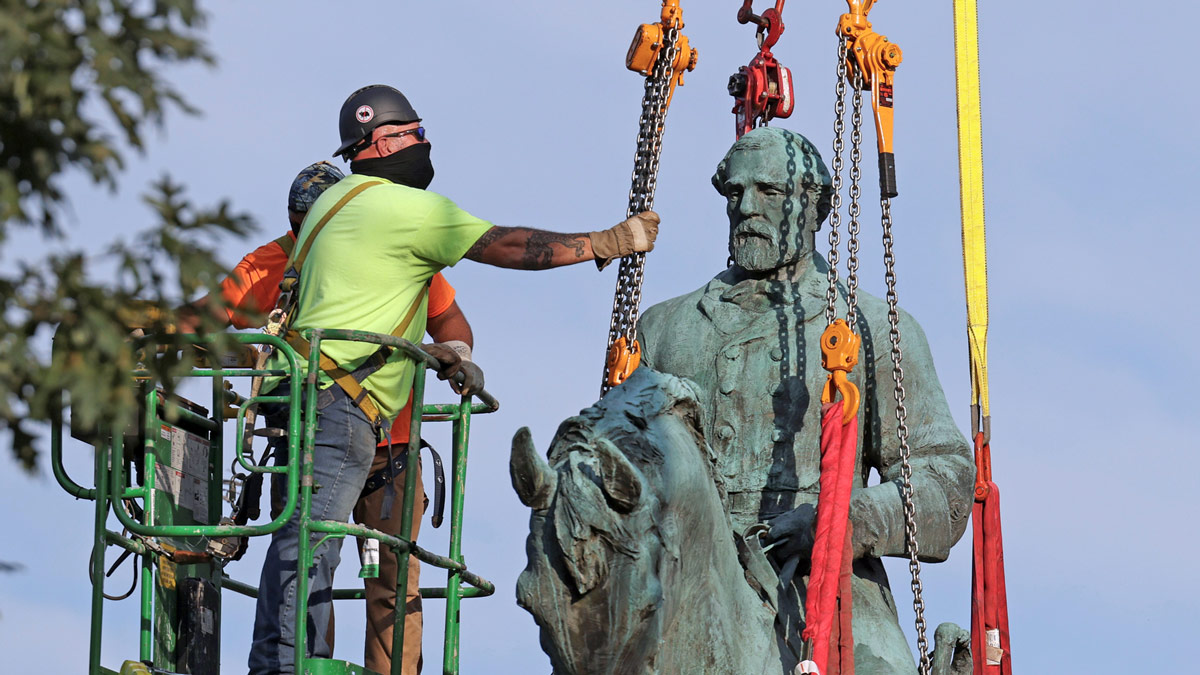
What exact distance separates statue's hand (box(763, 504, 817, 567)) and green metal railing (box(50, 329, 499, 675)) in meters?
1.13

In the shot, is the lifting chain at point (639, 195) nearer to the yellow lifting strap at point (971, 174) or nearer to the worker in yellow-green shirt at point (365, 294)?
the worker in yellow-green shirt at point (365, 294)

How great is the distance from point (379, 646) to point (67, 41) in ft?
13.9

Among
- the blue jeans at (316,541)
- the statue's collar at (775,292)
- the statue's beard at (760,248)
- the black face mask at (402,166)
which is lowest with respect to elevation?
the blue jeans at (316,541)

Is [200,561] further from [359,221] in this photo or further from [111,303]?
[111,303]

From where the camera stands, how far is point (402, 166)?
8.77 meters

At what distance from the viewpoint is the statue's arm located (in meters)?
8.85

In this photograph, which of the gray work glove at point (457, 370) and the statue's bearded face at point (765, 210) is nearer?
the gray work glove at point (457, 370)

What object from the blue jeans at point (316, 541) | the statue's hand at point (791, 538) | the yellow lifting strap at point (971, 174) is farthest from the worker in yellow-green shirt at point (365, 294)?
the yellow lifting strap at point (971, 174)

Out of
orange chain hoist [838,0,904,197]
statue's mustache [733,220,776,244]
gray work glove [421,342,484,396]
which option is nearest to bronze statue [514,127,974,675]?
statue's mustache [733,220,776,244]

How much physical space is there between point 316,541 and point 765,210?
2.50 m

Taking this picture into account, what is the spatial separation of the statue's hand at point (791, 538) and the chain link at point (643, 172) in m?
0.87

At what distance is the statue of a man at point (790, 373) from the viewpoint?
9.05 metres

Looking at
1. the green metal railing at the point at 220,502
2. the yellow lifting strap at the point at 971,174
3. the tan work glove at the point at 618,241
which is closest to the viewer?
the green metal railing at the point at 220,502

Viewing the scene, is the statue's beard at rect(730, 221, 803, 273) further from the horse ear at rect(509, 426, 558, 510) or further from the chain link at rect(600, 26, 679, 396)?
the horse ear at rect(509, 426, 558, 510)
